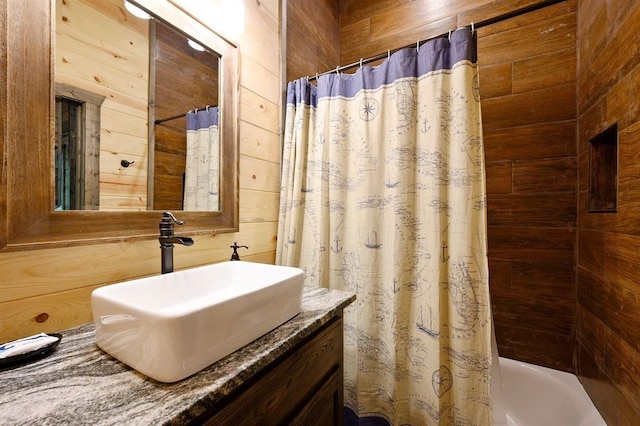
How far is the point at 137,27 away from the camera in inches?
37.4

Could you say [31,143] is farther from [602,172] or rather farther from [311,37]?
[602,172]

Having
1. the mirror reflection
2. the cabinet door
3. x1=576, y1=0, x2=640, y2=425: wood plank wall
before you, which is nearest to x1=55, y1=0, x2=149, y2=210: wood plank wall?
the mirror reflection

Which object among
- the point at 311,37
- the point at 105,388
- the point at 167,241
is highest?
the point at 311,37

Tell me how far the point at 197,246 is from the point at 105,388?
2.11ft

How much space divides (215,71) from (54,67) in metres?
0.57

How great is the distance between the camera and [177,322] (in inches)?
20.3

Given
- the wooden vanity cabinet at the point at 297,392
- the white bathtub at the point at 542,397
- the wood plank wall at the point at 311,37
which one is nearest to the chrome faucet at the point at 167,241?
the wooden vanity cabinet at the point at 297,392

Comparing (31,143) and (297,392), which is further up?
(31,143)

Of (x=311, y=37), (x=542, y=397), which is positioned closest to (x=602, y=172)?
(x=542, y=397)

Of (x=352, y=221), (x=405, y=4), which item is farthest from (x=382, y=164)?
(x=405, y=4)

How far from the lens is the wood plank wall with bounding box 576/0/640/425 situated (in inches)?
42.3

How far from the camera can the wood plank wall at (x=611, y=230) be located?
1.08 meters

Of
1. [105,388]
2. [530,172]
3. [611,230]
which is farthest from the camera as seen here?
[530,172]

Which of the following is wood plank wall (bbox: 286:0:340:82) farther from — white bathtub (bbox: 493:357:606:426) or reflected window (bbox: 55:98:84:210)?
white bathtub (bbox: 493:357:606:426)
